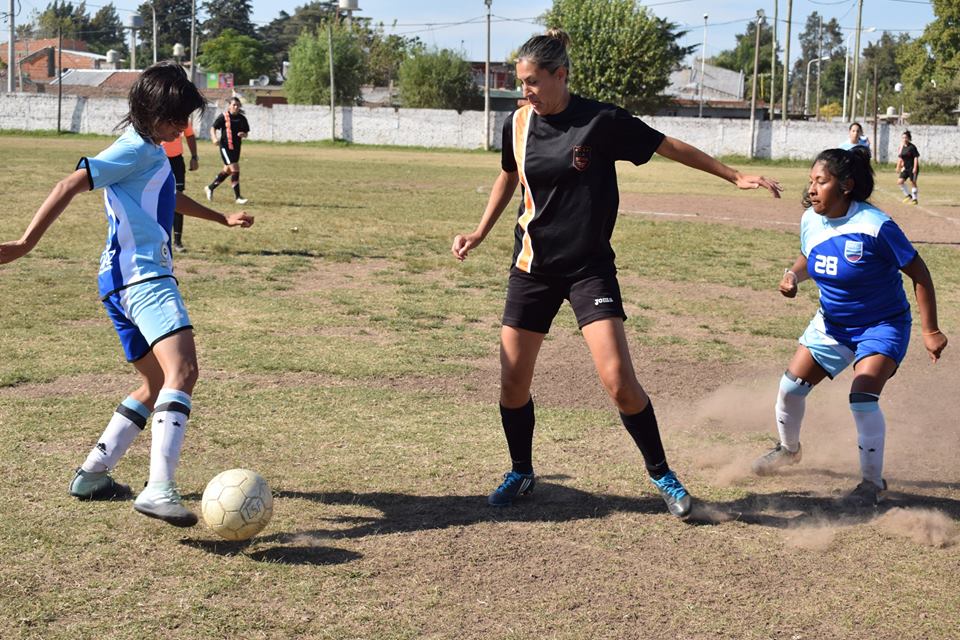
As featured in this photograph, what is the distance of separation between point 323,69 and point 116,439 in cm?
→ 7228

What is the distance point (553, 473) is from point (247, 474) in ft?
5.95

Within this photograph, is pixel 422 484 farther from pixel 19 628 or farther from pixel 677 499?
pixel 19 628

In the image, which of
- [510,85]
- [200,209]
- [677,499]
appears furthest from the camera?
[510,85]

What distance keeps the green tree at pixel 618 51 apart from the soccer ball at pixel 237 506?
5803 cm

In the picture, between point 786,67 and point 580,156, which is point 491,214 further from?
point 786,67

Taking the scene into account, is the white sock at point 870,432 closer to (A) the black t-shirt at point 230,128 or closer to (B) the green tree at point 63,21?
(A) the black t-shirt at point 230,128

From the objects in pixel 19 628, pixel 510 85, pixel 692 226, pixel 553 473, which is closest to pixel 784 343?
pixel 553 473

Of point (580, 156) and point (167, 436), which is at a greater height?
point (580, 156)

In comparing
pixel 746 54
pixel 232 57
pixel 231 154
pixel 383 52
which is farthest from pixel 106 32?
pixel 231 154

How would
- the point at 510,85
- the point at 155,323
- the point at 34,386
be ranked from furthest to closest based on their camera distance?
the point at 510,85, the point at 34,386, the point at 155,323

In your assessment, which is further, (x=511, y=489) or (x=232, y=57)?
(x=232, y=57)

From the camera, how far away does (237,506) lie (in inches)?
181

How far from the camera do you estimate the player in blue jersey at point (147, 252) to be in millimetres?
4648

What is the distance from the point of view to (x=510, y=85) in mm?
100875
